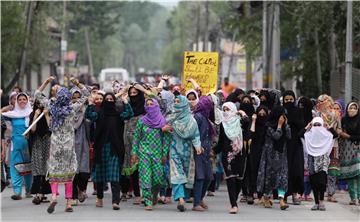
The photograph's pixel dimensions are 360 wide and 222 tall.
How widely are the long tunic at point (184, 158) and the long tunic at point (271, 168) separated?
124cm

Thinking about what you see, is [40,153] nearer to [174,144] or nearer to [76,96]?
[76,96]

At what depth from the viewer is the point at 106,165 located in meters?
12.8

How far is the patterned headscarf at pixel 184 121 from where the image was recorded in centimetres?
1244

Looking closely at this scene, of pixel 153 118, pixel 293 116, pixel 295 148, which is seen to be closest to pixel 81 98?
pixel 153 118

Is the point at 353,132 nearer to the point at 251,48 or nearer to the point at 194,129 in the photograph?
the point at 194,129

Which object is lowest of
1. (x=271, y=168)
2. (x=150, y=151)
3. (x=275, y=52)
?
(x=271, y=168)

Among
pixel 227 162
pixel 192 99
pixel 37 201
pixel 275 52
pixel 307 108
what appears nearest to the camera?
pixel 227 162

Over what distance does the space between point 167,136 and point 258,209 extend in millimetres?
1830

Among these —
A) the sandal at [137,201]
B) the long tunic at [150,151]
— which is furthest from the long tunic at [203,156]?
the sandal at [137,201]

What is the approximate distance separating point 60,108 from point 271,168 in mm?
3345

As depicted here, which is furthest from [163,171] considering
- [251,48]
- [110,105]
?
[251,48]

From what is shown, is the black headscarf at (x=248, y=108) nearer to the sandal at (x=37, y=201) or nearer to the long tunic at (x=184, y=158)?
the long tunic at (x=184, y=158)

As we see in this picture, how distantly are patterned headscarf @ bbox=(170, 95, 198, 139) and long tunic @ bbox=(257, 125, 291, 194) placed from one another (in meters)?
1.32

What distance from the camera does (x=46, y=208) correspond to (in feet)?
42.5
